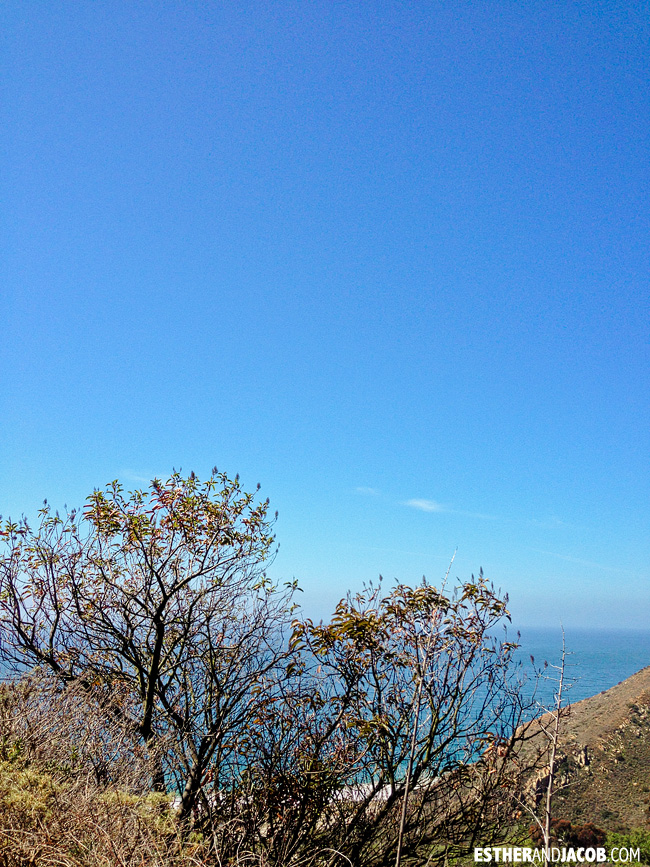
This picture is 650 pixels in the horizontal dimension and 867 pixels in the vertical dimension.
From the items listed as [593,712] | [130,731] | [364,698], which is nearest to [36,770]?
[130,731]

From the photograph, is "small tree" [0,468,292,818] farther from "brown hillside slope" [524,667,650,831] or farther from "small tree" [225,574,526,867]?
"brown hillside slope" [524,667,650,831]

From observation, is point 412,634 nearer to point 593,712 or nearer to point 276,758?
point 276,758

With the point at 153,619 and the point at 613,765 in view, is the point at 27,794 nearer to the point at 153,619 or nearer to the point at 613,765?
the point at 153,619

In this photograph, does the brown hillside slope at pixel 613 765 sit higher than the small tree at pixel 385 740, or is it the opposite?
the small tree at pixel 385 740

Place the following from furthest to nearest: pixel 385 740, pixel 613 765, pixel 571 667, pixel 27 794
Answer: pixel 613 765
pixel 385 740
pixel 571 667
pixel 27 794

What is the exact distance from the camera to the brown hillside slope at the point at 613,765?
64.8 ft

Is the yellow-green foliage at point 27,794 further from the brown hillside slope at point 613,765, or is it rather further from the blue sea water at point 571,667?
the brown hillside slope at point 613,765

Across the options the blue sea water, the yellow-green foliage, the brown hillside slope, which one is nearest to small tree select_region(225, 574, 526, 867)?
the blue sea water

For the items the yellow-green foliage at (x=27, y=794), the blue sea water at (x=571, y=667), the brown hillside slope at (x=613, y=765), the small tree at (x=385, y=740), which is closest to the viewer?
the yellow-green foliage at (x=27, y=794)

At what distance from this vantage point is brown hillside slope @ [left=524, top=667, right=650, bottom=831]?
64.8 feet

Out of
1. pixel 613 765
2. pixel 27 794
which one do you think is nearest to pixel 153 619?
pixel 27 794

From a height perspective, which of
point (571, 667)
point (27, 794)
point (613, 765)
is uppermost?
point (571, 667)

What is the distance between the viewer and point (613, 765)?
22562 mm

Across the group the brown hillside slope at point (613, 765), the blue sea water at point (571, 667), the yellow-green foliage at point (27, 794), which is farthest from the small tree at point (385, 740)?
the brown hillside slope at point (613, 765)
